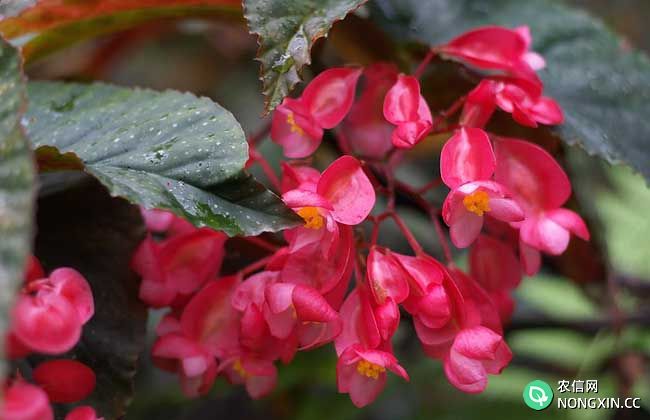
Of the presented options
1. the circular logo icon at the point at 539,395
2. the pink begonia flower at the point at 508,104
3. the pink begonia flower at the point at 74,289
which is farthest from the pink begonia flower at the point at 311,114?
the circular logo icon at the point at 539,395

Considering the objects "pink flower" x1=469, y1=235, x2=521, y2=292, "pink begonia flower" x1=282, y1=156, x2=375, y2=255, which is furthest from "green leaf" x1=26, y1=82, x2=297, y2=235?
"pink flower" x1=469, y1=235, x2=521, y2=292

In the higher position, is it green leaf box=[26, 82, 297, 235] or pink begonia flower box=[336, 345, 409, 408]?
green leaf box=[26, 82, 297, 235]

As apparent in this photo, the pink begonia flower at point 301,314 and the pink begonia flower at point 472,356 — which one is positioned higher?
the pink begonia flower at point 301,314

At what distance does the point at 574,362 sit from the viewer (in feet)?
3.89

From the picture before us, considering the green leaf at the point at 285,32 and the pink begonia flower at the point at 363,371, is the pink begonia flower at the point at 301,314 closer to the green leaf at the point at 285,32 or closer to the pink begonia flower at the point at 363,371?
the pink begonia flower at the point at 363,371

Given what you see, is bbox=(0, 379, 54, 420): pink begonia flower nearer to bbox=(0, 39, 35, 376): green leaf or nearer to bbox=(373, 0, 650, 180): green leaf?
bbox=(0, 39, 35, 376): green leaf

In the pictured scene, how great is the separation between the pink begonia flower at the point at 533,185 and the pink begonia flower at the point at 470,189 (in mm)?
64

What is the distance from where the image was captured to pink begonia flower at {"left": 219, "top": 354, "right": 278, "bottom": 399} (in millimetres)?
558

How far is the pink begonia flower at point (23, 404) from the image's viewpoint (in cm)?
34

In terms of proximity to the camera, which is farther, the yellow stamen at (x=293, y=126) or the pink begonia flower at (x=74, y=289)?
the yellow stamen at (x=293, y=126)

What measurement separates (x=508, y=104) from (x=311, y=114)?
16 cm

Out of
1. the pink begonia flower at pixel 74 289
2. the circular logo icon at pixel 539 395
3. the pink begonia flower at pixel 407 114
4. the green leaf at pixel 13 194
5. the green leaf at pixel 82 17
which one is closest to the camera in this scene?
the green leaf at pixel 13 194

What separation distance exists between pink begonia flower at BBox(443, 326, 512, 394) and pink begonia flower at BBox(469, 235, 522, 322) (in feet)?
0.39

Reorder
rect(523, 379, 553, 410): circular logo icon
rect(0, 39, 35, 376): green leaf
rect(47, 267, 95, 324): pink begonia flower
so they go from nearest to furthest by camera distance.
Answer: rect(0, 39, 35, 376): green leaf < rect(47, 267, 95, 324): pink begonia flower < rect(523, 379, 553, 410): circular logo icon
